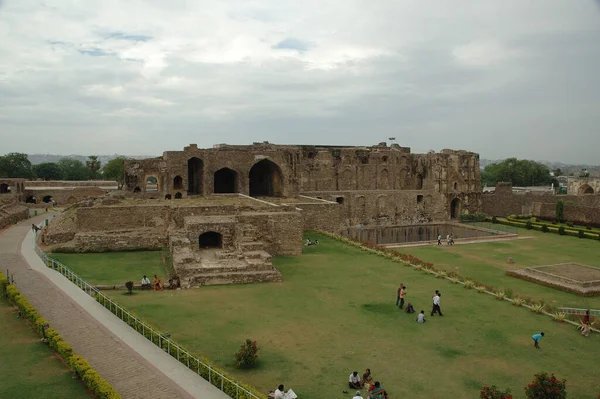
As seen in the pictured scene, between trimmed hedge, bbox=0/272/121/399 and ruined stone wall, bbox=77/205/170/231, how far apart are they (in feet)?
33.1

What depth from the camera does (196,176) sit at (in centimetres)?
4016

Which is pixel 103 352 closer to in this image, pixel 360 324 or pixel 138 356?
pixel 138 356

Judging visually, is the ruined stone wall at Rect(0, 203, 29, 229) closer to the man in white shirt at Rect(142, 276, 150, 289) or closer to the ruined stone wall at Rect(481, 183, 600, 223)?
the man in white shirt at Rect(142, 276, 150, 289)

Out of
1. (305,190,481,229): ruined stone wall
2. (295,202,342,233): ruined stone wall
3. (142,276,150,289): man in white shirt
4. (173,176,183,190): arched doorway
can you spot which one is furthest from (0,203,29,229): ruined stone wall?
(305,190,481,229): ruined stone wall

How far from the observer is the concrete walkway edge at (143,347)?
9.69m

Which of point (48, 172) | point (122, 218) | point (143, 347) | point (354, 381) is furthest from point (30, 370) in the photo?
point (48, 172)

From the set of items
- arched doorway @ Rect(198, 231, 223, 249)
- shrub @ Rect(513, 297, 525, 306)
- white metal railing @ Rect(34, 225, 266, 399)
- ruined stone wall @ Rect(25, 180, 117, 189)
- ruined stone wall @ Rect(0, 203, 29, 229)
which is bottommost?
A: shrub @ Rect(513, 297, 525, 306)

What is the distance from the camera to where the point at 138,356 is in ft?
35.8

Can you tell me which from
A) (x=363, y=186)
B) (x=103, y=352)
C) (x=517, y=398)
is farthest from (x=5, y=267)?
(x=363, y=186)

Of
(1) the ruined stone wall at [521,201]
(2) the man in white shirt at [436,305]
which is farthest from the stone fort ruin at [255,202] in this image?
(2) the man in white shirt at [436,305]

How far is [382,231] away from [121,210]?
64.9 feet

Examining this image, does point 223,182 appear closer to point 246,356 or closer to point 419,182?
point 419,182

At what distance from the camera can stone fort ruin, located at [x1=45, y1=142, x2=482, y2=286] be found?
22.5m

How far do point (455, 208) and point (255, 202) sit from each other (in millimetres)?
22417
